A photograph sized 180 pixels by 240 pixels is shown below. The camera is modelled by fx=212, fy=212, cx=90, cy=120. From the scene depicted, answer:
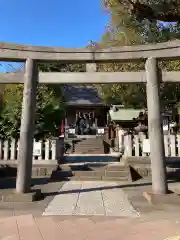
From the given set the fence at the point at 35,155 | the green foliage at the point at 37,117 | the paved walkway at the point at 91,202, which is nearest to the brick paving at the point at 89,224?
the paved walkway at the point at 91,202

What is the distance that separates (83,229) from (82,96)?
2669cm

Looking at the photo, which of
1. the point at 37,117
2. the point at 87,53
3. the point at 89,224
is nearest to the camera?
the point at 89,224

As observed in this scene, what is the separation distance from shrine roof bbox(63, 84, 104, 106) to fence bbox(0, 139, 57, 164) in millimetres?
16942

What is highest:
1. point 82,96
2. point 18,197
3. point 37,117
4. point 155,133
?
Answer: point 82,96

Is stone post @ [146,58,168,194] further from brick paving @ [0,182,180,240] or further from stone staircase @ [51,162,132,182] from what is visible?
stone staircase @ [51,162,132,182]

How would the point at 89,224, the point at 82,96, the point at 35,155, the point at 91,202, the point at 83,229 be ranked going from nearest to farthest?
the point at 83,229
the point at 89,224
the point at 91,202
the point at 35,155
the point at 82,96

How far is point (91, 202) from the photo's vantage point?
523cm

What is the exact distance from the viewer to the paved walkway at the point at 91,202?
14.7ft

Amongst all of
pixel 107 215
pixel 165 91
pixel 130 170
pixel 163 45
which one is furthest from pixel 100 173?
pixel 165 91

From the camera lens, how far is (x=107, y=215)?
428 cm

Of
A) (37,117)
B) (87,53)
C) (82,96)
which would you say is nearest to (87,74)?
(87,53)

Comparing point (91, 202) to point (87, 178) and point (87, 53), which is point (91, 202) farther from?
point (87, 53)

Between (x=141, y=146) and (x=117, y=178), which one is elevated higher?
(x=141, y=146)

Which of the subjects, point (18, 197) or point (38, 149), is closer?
point (18, 197)
